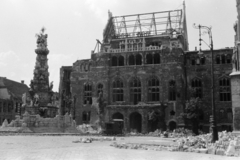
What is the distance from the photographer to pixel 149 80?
193ft

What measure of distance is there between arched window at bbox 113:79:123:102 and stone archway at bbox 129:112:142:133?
3.94m

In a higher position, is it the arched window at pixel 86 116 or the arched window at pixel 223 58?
the arched window at pixel 223 58

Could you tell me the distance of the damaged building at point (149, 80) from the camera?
5622 cm

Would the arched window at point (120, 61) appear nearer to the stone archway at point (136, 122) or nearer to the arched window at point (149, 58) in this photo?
the arched window at point (149, 58)

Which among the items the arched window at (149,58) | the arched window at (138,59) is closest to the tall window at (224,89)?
the arched window at (149,58)

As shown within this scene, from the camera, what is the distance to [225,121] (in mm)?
55031

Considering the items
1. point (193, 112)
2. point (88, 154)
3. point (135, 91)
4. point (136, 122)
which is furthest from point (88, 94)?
point (88, 154)

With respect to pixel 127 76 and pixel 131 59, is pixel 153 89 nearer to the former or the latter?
pixel 127 76

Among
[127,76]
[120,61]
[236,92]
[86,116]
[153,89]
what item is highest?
[120,61]

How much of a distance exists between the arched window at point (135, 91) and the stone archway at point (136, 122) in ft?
8.02

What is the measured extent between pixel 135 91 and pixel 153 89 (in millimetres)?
3375

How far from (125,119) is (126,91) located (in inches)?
201

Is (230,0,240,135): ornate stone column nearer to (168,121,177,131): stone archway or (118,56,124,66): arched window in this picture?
(168,121,177,131): stone archway

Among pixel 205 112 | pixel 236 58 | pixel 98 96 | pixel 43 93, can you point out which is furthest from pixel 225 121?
pixel 236 58
